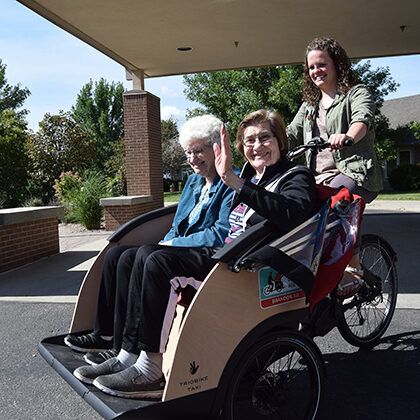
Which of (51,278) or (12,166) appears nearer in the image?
(51,278)

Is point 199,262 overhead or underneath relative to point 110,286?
overhead

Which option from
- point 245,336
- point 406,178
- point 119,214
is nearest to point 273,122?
point 245,336

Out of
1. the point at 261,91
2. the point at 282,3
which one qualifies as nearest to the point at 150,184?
the point at 282,3

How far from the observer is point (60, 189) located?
13.8 metres

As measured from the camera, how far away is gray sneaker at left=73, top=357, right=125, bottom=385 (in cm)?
212

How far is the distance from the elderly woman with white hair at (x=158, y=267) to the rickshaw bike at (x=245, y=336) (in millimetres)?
131

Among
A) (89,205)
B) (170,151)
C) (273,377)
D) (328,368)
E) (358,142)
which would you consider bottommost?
(328,368)

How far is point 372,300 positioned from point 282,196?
1.49m

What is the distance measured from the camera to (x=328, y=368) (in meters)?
3.00

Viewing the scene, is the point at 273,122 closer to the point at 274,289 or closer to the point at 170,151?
the point at 274,289

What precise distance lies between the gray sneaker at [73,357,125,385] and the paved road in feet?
1.73

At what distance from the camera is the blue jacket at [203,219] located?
2557mm

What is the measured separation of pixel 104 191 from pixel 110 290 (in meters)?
9.84

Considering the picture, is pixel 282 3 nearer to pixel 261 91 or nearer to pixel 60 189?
pixel 60 189
